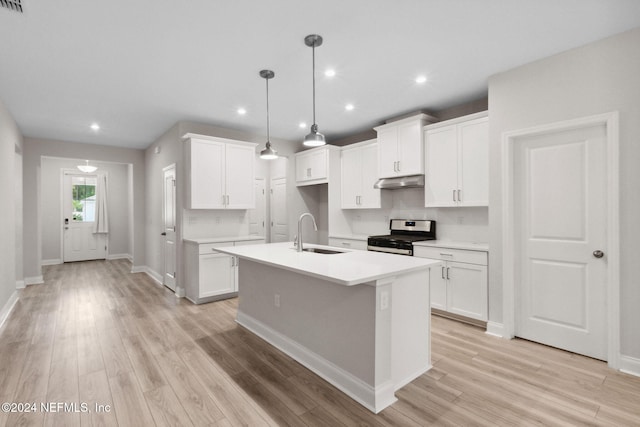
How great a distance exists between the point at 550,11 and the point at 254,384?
3.42 meters

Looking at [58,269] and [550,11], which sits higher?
[550,11]

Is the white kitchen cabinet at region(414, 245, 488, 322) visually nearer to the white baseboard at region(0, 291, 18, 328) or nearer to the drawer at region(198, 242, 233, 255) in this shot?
the drawer at region(198, 242, 233, 255)

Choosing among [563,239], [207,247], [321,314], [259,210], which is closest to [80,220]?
[259,210]

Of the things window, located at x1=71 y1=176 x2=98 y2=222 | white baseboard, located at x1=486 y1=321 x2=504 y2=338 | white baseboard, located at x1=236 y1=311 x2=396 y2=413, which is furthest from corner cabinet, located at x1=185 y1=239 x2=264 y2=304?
window, located at x1=71 y1=176 x2=98 y2=222

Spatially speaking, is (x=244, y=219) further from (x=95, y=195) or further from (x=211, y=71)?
(x=95, y=195)

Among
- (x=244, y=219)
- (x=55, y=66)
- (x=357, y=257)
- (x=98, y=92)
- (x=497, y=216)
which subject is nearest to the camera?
(x=357, y=257)

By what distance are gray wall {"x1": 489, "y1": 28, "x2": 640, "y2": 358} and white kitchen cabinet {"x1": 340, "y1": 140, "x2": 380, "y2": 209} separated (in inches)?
77.2

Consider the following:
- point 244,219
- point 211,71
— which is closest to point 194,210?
point 244,219

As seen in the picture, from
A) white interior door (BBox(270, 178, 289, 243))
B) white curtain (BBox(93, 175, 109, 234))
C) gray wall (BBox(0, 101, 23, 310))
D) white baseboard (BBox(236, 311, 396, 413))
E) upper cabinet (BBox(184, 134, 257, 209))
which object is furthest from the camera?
white curtain (BBox(93, 175, 109, 234))

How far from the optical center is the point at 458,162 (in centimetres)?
383

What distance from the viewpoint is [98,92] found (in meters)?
3.60

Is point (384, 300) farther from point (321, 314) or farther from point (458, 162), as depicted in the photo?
point (458, 162)

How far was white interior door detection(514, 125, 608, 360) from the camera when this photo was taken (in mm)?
2654

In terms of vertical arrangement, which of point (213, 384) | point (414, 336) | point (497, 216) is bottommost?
point (213, 384)
